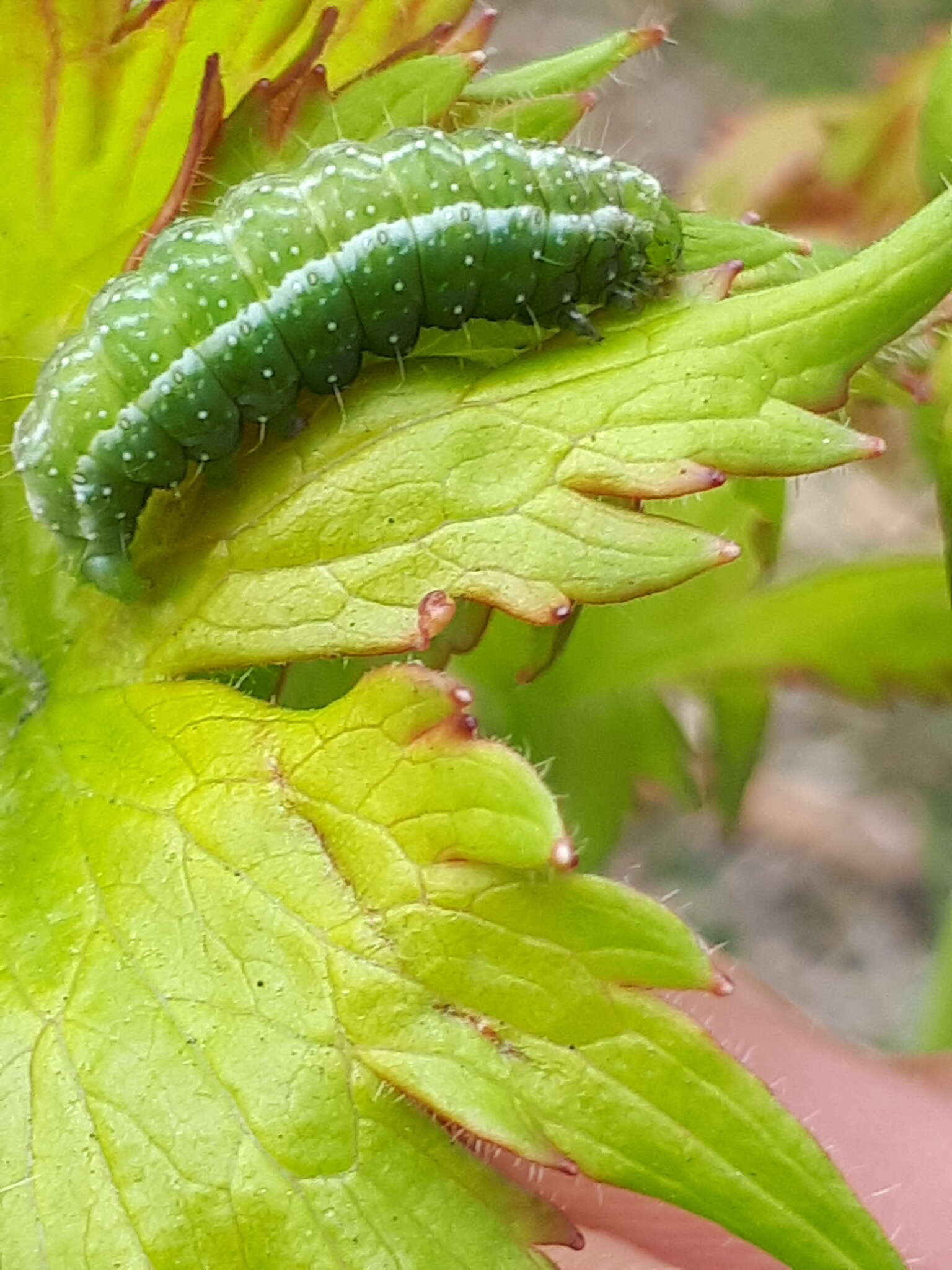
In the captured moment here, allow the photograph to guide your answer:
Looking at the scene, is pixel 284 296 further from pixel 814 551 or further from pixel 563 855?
pixel 814 551

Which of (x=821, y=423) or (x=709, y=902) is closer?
(x=821, y=423)

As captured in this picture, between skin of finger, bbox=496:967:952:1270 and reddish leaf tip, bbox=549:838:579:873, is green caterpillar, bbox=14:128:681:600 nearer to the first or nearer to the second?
reddish leaf tip, bbox=549:838:579:873

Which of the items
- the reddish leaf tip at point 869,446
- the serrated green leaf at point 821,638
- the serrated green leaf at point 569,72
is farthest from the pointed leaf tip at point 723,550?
the serrated green leaf at point 821,638

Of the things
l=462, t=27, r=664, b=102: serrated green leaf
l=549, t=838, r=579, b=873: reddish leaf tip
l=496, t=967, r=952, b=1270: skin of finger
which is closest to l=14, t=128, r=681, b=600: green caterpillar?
l=462, t=27, r=664, b=102: serrated green leaf

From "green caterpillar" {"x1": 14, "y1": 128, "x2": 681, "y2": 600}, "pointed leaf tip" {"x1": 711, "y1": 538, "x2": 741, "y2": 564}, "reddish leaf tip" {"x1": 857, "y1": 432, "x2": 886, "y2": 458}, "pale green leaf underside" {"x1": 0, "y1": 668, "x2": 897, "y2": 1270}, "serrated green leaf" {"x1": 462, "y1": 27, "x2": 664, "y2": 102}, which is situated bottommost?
"pale green leaf underside" {"x1": 0, "y1": 668, "x2": 897, "y2": 1270}

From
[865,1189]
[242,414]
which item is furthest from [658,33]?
[865,1189]

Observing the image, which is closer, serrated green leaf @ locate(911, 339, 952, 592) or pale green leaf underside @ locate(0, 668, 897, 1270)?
pale green leaf underside @ locate(0, 668, 897, 1270)

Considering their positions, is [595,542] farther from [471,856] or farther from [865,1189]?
[865,1189]
